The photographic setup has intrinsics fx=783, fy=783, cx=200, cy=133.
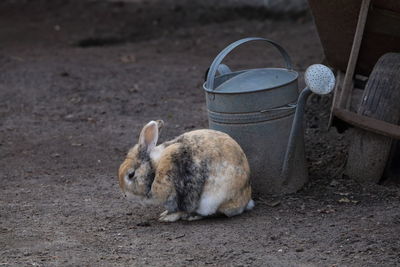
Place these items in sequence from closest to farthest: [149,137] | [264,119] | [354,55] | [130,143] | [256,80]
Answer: [149,137] → [264,119] → [256,80] → [354,55] → [130,143]

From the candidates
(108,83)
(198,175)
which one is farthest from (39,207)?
(108,83)

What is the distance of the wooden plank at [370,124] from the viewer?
4.83 meters

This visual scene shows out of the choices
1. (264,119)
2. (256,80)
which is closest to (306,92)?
(264,119)

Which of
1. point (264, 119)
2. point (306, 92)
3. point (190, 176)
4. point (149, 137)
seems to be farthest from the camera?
point (264, 119)

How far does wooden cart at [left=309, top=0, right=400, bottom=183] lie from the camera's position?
16.7 feet

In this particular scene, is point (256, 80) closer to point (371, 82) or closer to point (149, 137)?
point (371, 82)

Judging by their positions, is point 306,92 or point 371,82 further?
point 371,82

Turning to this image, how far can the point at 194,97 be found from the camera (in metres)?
7.83

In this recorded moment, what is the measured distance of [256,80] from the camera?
16.8ft

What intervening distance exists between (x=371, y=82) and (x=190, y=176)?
145 centimetres

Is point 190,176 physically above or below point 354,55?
below

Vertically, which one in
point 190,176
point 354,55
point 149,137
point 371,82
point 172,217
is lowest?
point 172,217

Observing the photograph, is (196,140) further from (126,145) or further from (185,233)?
(126,145)

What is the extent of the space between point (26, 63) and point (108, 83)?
141 centimetres
